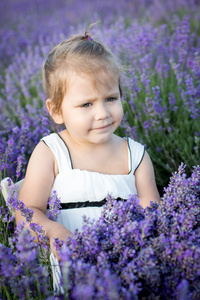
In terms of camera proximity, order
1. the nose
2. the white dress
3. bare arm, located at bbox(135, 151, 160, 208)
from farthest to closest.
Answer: bare arm, located at bbox(135, 151, 160, 208)
the white dress
the nose

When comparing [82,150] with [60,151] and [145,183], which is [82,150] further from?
[145,183]

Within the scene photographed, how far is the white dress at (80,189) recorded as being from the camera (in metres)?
1.88

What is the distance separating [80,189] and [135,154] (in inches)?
16.8

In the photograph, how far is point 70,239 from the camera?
131 cm

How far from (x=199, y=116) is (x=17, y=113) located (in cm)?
168

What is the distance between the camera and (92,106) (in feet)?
5.88

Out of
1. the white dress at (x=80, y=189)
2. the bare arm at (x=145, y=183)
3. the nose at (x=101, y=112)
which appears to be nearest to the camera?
the nose at (x=101, y=112)

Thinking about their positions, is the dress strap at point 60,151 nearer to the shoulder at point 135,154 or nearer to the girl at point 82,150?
the girl at point 82,150

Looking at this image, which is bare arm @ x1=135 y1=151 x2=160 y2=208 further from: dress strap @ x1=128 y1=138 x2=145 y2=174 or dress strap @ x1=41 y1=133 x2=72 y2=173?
dress strap @ x1=41 y1=133 x2=72 y2=173

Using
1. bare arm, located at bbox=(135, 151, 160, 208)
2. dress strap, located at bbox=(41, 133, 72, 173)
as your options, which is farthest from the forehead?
bare arm, located at bbox=(135, 151, 160, 208)

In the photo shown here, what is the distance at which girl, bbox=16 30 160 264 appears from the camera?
1791mm

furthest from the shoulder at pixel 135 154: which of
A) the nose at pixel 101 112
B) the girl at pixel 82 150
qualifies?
the nose at pixel 101 112

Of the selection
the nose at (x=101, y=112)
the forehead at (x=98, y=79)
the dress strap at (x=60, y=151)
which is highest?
the forehead at (x=98, y=79)

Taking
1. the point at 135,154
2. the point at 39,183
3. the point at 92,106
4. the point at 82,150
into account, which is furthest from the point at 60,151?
the point at 135,154
